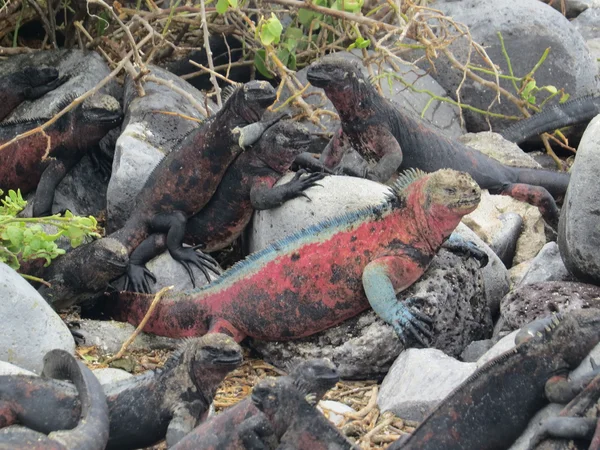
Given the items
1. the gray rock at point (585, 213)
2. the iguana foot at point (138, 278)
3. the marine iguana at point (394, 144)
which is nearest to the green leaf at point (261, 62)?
the marine iguana at point (394, 144)

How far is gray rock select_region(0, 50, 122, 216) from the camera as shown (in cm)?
687

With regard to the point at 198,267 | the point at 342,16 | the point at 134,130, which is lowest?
the point at 198,267

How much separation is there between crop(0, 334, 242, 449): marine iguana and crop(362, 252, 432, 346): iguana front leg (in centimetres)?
88

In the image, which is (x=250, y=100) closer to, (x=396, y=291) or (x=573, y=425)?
(x=396, y=291)

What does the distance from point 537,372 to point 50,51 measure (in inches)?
190

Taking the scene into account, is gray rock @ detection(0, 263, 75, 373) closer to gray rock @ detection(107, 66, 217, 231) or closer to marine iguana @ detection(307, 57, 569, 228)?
gray rock @ detection(107, 66, 217, 231)

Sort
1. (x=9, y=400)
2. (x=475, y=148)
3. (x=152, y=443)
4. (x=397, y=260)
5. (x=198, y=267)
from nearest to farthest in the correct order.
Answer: (x=9, y=400) → (x=152, y=443) → (x=397, y=260) → (x=198, y=267) → (x=475, y=148)

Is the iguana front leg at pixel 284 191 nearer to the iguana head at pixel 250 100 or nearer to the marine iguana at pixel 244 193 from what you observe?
the marine iguana at pixel 244 193

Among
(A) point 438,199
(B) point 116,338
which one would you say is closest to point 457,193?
(A) point 438,199

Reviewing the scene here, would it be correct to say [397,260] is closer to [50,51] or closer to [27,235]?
[27,235]

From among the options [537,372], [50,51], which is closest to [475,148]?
[50,51]

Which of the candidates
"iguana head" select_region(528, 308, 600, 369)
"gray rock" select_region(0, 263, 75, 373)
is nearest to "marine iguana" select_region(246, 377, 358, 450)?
"iguana head" select_region(528, 308, 600, 369)

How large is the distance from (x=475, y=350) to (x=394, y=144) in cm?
180

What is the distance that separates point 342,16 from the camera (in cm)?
670
